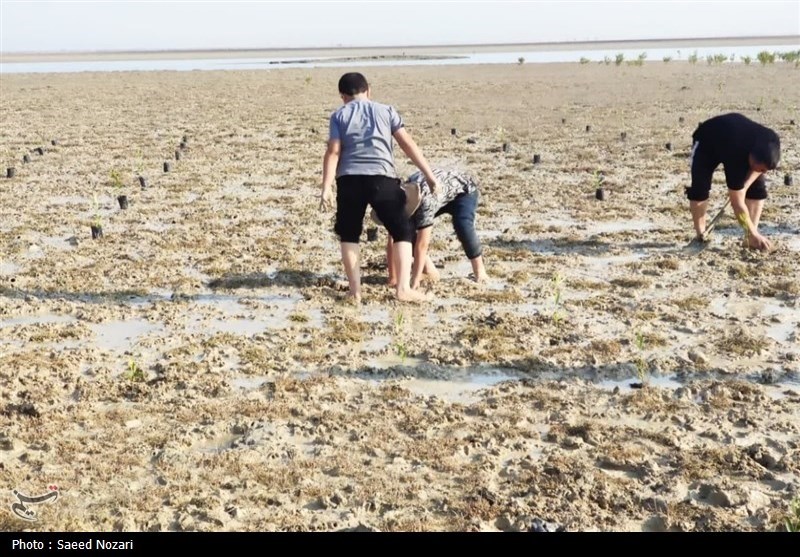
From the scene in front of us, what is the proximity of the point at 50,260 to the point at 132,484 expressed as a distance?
4.56 metres

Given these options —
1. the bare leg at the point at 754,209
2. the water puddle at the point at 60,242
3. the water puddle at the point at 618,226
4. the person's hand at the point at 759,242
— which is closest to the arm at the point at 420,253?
the water puddle at the point at 618,226

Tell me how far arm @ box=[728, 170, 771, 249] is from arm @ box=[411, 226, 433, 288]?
282cm

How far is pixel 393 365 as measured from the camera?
17.6 ft

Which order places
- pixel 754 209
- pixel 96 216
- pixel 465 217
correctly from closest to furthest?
pixel 465 217 → pixel 754 209 → pixel 96 216

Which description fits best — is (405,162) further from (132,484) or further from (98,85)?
(98,85)

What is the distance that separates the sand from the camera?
3770 millimetres

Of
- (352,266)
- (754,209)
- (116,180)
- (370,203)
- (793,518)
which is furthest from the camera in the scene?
(116,180)

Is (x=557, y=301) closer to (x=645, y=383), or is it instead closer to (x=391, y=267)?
(x=645, y=383)

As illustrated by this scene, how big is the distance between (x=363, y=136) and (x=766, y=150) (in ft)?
11.8

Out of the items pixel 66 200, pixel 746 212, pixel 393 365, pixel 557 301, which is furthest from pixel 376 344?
pixel 66 200

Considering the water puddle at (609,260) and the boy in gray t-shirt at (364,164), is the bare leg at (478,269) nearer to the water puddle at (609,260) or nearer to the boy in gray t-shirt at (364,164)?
the boy in gray t-shirt at (364,164)

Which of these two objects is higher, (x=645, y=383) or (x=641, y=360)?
(x=641, y=360)

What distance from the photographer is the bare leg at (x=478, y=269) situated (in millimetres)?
7020

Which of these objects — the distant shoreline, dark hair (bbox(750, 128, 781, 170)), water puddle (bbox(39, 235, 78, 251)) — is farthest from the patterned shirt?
the distant shoreline
